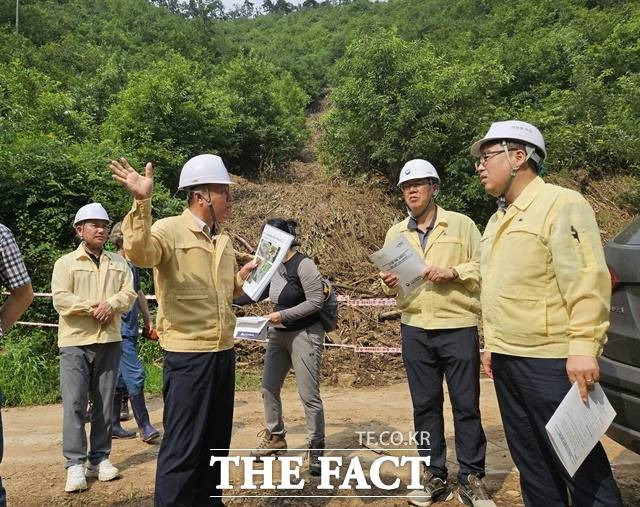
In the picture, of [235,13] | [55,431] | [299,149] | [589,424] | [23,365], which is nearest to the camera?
[589,424]

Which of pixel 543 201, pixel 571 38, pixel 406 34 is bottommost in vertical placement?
pixel 543 201

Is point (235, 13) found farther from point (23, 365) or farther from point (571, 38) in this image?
point (23, 365)

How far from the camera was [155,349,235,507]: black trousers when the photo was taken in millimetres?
2883

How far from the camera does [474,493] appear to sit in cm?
354

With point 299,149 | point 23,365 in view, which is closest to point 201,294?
point 23,365

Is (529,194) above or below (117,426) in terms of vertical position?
above

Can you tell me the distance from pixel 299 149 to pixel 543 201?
17.4 meters

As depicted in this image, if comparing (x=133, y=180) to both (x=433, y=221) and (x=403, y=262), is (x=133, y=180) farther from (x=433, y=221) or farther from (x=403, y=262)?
(x=433, y=221)

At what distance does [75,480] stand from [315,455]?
73.7 inches

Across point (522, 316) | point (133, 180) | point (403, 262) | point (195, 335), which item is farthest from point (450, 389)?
point (133, 180)

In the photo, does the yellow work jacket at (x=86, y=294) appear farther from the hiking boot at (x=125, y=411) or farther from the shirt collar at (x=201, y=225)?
the hiking boot at (x=125, y=411)

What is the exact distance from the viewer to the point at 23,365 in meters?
7.39

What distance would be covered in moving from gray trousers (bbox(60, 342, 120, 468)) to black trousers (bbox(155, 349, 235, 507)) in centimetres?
160

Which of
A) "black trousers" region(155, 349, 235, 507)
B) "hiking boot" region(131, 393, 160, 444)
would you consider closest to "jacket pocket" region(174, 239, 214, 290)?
"black trousers" region(155, 349, 235, 507)
